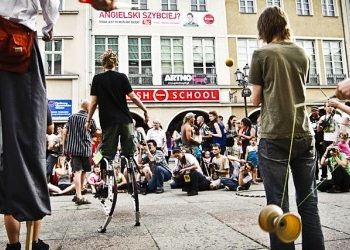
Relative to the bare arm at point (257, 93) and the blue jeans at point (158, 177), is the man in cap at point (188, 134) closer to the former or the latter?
the blue jeans at point (158, 177)

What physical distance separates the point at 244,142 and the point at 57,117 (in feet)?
35.2

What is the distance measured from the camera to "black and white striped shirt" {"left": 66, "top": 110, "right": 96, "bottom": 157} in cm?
648

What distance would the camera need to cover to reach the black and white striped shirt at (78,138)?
21.3 ft

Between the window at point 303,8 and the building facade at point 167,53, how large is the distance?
45.8 inches

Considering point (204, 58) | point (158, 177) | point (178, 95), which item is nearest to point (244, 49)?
point (204, 58)

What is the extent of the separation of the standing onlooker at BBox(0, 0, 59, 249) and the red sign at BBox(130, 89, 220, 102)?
1702 cm

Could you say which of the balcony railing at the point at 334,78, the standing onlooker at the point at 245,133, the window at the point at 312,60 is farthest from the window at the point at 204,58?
the standing onlooker at the point at 245,133

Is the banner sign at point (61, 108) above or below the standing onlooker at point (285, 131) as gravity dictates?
above

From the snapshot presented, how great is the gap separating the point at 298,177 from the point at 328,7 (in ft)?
76.3

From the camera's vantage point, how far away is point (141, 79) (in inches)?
773

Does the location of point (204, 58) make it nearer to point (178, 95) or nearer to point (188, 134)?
point (178, 95)

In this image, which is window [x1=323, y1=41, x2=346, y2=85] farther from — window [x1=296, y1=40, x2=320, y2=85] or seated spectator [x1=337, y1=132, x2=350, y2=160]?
seated spectator [x1=337, y1=132, x2=350, y2=160]

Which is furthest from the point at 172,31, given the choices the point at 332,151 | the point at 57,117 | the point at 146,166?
the point at 332,151

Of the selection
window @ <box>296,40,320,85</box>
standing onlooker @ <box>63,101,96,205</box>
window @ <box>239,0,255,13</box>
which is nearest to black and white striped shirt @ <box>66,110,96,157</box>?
standing onlooker @ <box>63,101,96,205</box>
